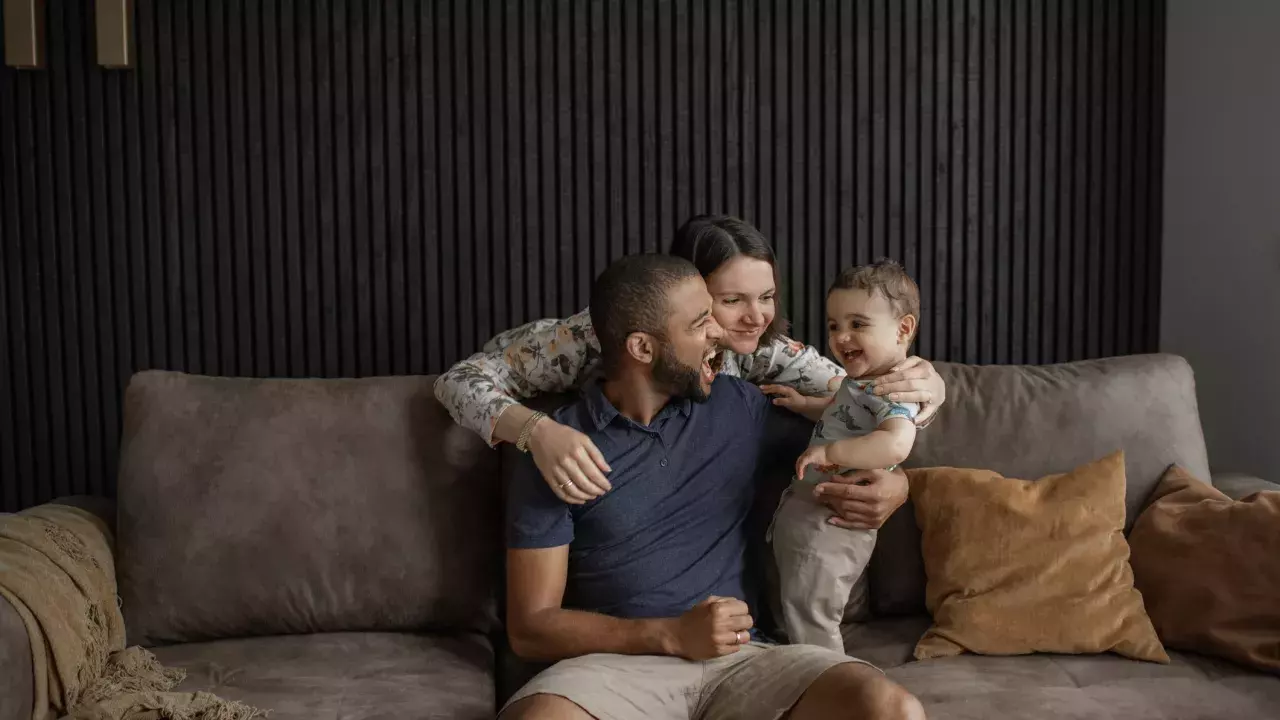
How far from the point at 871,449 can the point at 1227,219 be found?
160cm

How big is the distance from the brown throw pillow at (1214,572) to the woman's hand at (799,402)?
2.36 ft

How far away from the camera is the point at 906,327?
6.93 ft

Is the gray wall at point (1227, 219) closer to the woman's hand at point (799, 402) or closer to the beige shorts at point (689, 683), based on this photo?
the woman's hand at point (799, 402)

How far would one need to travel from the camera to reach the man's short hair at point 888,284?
2033 millimetres

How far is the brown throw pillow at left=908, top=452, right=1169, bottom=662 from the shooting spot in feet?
7.14

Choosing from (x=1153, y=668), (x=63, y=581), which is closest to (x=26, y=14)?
(x=63, y=581)

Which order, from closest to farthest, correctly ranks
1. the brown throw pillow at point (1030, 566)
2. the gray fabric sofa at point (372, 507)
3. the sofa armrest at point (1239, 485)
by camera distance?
the brown throw pillow at point (1030, 566) → the gray fabric sofa at point (372, 507) → the sofa armrest at point (1239, 485)

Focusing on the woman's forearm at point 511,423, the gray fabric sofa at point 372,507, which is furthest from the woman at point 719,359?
the gray fabric sofa at point 372,507

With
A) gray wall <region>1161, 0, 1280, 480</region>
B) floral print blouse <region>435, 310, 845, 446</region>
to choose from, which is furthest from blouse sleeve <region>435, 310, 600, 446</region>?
gray wall <region>1161, 0, 1280, 480</region>

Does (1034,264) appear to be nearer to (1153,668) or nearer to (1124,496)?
(1124,496)

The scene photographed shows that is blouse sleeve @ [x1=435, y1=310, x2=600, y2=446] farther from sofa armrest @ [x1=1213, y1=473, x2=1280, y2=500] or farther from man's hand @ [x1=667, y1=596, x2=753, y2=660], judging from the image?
sofa armrest @ [x1=1213, y1=473, x2=1280, y2=500]

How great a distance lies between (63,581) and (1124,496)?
83.3 inches

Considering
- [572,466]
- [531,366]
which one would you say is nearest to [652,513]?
[572,466]

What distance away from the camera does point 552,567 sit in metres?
2.01
